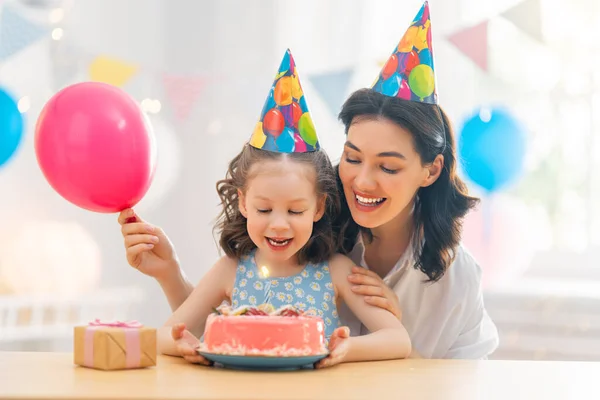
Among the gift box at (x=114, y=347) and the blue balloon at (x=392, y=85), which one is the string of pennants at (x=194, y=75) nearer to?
the blue balloon at (x=392, y=85)

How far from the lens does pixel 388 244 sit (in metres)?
1.77

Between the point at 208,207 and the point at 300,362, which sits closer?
the point at 300,362

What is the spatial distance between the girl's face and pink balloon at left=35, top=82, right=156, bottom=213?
210mm

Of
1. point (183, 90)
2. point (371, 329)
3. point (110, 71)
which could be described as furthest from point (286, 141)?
point (183, 90)

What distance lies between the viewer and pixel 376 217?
5.13 ft

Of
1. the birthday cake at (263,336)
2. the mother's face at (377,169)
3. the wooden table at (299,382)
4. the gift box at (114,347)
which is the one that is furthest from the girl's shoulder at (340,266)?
the gift box at (114,347)

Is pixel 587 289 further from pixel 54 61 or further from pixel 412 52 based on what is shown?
pixel 54 61

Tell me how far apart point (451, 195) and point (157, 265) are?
64 centimetres

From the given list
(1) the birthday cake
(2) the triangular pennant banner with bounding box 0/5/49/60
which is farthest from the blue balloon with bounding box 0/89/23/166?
(1) the birthday cake

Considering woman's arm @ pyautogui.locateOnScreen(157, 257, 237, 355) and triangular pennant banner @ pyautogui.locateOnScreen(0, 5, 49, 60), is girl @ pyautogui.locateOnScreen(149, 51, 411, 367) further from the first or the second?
triangular pennant banner @ pyautogui.locateOnScreen(0, 5, 49, 60)

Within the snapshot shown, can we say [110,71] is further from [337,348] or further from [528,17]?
[337,348]

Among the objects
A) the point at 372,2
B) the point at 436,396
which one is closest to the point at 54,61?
the point at 372,2

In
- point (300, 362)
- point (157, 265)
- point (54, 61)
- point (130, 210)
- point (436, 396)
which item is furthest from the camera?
point (54, 61)

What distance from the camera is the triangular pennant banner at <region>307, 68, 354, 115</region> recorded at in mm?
2820
